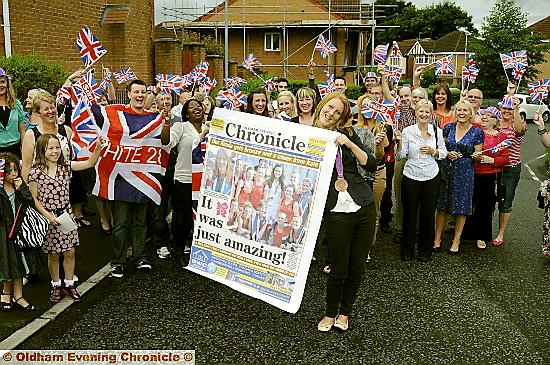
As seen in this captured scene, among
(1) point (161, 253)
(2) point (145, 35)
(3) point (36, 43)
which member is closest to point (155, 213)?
(1) point (161, 253)

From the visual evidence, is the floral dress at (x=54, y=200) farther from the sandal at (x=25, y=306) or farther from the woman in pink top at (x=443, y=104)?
the woman in pink top at (x=443, y=104)

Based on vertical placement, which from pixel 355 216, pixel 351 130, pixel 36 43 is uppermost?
pixel 36 43

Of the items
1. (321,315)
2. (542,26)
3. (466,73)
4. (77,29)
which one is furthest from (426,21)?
(321,315)

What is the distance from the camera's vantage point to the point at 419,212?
23.3 feet

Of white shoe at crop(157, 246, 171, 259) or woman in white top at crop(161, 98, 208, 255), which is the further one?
white shoe at crop(157, 246, 171, 259)

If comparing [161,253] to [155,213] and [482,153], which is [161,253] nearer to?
[155,213]

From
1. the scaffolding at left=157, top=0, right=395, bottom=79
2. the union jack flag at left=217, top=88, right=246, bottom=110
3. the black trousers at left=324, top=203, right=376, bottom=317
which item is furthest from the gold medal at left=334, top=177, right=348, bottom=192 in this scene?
the scaffolding at left=157, top=0, right=395, bottom=79

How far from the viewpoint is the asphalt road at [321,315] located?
462 centimetres

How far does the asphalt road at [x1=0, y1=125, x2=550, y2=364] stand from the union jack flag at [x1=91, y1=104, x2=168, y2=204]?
0.93 meters

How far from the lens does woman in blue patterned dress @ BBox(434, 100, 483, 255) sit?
7.22 m

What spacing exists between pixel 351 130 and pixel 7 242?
310cm

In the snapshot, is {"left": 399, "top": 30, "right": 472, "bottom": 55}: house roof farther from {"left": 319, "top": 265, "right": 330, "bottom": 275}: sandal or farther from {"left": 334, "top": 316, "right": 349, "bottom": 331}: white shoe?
{"left": 334, "top": 316, "right": 349, "bottom": 331}: white shoe

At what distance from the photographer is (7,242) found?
511 centimetres

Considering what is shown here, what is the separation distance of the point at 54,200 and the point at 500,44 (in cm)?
3388
